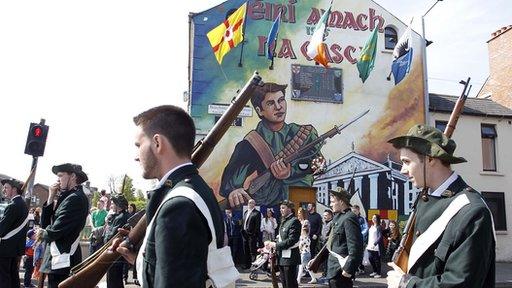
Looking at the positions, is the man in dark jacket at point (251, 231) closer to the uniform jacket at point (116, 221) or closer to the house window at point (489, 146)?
the uniform jacket at point (116, 221)

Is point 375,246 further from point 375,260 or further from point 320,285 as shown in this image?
point 320,285

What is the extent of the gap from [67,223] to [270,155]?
1321 cm

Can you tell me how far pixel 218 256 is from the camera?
8.50ft

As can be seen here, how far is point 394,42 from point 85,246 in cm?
1547

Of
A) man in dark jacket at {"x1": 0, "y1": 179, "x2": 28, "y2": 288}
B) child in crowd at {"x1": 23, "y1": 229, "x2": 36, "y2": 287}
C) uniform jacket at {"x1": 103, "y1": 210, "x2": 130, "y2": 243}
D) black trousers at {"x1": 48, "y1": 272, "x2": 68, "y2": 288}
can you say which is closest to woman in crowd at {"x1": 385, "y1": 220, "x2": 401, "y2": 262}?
uniform jacket at {"x1": 103, "y1": 210, "x2": 130, "y2": 243}

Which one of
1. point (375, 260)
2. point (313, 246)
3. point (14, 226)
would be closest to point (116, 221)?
point (14, 226)

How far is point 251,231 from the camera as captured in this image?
15.8 m

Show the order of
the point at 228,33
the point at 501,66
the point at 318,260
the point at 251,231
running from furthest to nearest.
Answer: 1. the point at 501,66
2. the point at 228,33
3. the point at 251,231
4. the point at 318,260

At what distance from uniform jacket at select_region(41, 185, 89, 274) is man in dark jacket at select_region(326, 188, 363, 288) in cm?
348

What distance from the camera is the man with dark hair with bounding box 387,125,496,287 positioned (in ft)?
9.04

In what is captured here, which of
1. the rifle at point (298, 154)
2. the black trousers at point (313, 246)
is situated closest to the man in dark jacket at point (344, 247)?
the black trousers at point (313, 246)

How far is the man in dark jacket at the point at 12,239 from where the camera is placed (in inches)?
307

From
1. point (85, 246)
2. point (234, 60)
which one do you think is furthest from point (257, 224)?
point (234, 60)

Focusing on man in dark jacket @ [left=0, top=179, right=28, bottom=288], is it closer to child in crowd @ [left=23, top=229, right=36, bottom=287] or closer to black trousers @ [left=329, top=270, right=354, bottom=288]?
child in crowd @ [left=23, top=229, right=36, bottom=287]
